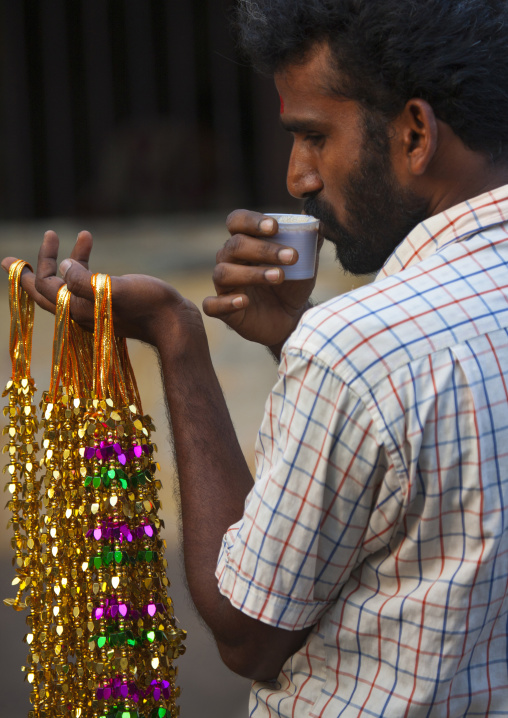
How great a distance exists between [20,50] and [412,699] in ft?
13.1

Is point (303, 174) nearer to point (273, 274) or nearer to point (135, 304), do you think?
point (273, 274)

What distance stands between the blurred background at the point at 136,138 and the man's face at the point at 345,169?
282 centimetres

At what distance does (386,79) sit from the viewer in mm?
1237

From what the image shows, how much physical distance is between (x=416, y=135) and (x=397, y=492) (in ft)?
1.78

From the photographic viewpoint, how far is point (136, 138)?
4441mm

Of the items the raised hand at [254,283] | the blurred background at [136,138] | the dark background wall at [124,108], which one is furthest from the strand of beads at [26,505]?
the dark background wall at [124,108]

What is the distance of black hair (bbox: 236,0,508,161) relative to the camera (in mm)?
1219

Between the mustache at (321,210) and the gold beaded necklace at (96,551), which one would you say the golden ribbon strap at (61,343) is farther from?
the mustache at (321,210)

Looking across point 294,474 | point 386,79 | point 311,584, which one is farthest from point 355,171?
point 311,584

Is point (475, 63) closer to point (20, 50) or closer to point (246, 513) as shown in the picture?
point (246, 513)

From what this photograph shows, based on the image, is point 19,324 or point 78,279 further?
point 19,324

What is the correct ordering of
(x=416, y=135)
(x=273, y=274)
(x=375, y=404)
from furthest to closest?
(x=273, y=274) → (x=416, y=135) → (x=375, y=404)

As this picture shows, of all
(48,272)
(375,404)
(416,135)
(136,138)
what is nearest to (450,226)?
(416,135)

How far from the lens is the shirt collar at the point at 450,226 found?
112 cm
